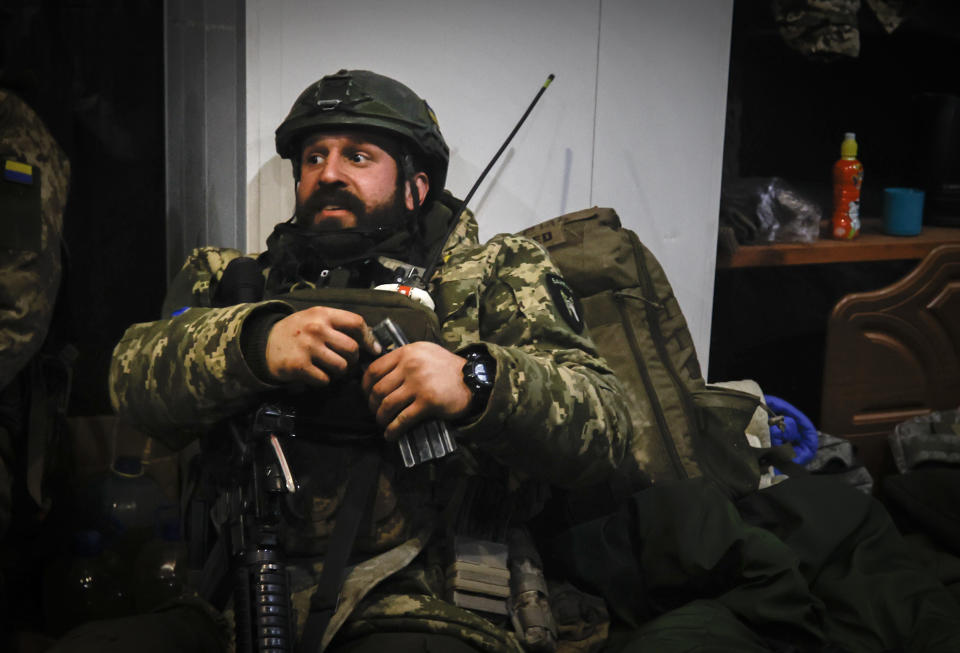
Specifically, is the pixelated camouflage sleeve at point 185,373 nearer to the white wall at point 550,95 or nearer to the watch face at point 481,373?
the watch face at point 481,373

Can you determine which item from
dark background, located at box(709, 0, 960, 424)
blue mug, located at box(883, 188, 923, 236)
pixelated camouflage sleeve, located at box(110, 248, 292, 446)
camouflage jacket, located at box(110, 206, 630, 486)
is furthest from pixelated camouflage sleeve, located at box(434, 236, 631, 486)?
blue mug, located at box(883, 188, 923, 236)

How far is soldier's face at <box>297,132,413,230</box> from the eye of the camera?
1871 mm

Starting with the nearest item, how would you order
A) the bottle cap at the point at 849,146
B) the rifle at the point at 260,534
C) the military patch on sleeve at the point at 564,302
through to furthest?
the rifle at the point at 260,534 < the military patch on sleeve at the point at 564,302 < the bottle cap at the point at 849,146

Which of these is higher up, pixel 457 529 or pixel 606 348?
pixel 606 348

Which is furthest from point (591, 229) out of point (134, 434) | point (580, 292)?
point (134, 434)

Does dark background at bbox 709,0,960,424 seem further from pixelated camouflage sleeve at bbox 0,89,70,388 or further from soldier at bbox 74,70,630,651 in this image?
pixelated camouflage sleeve at bbox 0,89,70,388

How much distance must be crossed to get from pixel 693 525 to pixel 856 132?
213 cm

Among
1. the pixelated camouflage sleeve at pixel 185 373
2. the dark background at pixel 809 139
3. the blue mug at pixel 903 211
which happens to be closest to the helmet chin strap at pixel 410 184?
the pixelated camouflage sleeve at pixel 185 373

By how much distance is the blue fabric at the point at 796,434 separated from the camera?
9.05 ft

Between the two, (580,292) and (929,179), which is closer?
(580,292)

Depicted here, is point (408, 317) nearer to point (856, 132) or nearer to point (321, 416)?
point (321, 416)

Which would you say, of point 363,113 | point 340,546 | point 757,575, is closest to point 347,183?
point 363,113

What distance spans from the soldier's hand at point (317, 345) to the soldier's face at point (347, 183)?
40 cm

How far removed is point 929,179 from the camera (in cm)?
339
